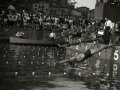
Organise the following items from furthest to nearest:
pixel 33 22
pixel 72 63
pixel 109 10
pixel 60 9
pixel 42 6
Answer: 1. pixel 60 9
2. pixel 42 6
3. pixel 33 22
4. pixel 109 10
5. pixel 72 63

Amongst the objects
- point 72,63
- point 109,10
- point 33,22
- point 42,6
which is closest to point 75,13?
point 42,6

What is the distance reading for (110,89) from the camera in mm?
11969

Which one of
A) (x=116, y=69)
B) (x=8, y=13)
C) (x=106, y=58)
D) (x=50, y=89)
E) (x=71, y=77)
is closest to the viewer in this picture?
(x=50, y=89)

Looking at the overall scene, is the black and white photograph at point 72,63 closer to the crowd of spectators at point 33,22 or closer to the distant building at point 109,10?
the distant building at point 109,10

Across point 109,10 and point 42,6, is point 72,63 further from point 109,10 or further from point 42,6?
point 42,6

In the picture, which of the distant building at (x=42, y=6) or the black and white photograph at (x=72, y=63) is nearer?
the black and white photograph at (x=72, y=63)

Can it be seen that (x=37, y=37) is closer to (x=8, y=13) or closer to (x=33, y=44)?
(x=8, y=13)

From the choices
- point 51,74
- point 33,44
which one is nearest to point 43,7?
point 33,44

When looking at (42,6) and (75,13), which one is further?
(75,13)

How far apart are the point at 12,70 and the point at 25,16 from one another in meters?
31.5

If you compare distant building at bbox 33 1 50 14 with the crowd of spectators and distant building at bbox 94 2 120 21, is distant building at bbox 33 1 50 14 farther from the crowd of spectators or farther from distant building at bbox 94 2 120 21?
distant building at bbox 94 2 120 21

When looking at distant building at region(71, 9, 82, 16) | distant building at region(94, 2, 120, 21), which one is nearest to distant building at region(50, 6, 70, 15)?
distant building at region(71, 9, 82, 16)

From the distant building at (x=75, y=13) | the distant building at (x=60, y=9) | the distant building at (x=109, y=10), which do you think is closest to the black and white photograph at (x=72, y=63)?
the distant building at (x=109, y=10)

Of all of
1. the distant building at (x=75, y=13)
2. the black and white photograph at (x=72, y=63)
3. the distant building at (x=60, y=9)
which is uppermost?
the distant building at (x=60, y=9)
